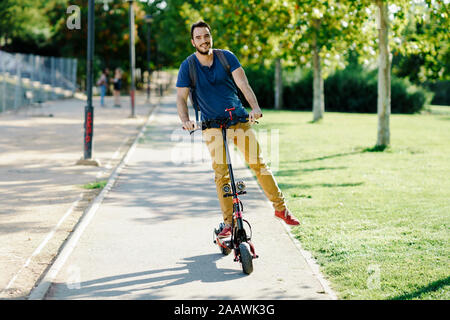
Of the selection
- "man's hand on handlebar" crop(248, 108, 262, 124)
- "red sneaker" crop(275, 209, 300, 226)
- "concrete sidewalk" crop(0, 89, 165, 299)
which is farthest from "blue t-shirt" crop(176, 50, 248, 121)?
"concrete sidewalk" crop(0, 89, 165, 299)

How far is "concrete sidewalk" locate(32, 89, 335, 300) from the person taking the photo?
488 centimetres

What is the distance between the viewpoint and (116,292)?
192 inches

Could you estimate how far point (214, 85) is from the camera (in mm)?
5602

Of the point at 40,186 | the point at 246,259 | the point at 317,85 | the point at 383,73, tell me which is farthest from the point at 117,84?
the point at 246,259

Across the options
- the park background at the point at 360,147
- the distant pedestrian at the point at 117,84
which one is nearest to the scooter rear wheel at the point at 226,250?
the park background at the point at 360,147

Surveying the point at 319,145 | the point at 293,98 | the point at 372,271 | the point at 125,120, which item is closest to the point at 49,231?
the point at 372,271

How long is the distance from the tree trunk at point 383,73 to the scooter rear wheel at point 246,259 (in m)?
11.5

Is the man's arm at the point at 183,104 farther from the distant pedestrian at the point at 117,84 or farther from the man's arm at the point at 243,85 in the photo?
the distant pedestrian at the point at 117,84

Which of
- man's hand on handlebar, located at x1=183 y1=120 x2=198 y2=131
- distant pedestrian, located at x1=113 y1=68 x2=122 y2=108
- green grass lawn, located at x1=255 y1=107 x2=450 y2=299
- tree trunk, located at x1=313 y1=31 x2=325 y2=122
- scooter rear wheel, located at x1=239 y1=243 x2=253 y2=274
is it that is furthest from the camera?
distant pedestrian, located at x1=113 y1=68 x2=122 y2=108

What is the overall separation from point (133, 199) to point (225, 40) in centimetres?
2072

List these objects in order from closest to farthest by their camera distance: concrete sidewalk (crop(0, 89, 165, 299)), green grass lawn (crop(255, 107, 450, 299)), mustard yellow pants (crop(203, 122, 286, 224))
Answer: green grass lawn (crop(255, 107, 450, 299)), mustard yellow pants (crop(203, 122, 286, 224)), concrete sidewalk (crop(0, 89, 165, 299))

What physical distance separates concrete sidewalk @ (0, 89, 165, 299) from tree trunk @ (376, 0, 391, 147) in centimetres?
643

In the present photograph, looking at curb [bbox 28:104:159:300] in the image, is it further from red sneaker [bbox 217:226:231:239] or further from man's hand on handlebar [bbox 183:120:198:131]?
man's hand on handlebar [bbox 183:120:198:131]

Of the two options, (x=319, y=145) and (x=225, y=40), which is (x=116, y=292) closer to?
(x=319, y=145)
